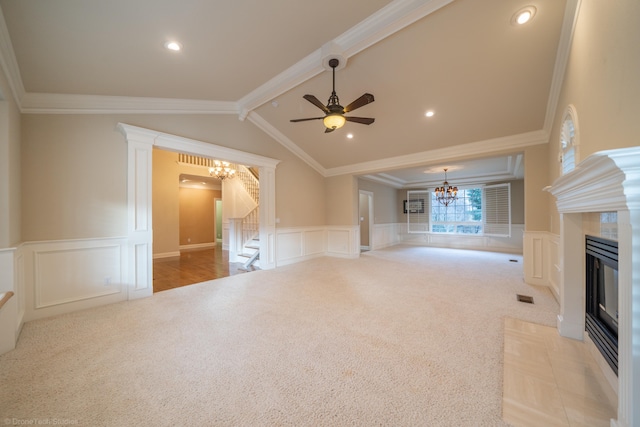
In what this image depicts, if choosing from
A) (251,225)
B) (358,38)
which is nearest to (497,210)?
(358,38)

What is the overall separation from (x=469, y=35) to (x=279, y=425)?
401 centimetres

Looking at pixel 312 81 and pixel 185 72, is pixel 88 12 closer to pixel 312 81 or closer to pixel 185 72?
pixel 185 72

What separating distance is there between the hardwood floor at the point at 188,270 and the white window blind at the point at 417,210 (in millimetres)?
7180

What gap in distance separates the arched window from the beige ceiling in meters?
0.79

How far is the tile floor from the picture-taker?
1351mm

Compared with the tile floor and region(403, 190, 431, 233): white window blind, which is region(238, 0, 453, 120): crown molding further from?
region(403, 190, 431, 233): white window blind

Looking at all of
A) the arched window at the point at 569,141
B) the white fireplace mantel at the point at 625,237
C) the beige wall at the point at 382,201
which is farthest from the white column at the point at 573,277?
the beige wall at the point at 382,201

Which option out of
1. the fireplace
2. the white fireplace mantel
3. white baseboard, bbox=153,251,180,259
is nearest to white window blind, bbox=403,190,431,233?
the fireplace

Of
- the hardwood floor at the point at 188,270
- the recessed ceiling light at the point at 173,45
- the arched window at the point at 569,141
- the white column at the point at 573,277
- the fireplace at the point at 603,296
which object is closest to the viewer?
the fireplace at the point at 603,296

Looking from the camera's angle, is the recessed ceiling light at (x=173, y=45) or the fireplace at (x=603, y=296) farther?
the recessed ceiling light at (x=173, y=45)

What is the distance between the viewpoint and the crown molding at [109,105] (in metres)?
2.79

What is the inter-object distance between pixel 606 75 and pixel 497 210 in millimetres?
7828

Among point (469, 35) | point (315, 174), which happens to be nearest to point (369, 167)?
point (315, 174)

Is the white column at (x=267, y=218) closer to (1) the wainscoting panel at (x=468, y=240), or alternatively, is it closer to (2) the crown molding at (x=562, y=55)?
(2) the crown molding at (x=562, y=55)
